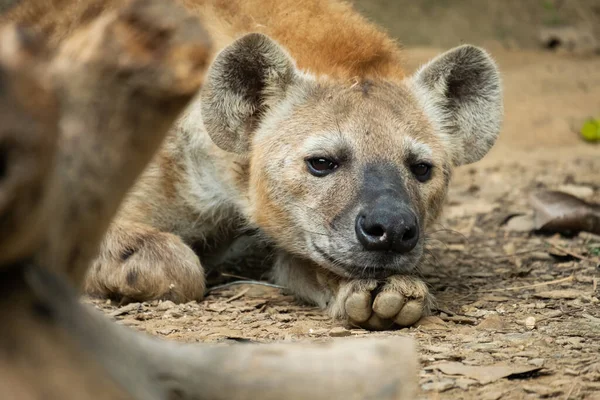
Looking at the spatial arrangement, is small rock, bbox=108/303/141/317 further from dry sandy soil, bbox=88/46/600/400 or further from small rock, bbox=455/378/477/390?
small rock, bbox=455/378/477/390

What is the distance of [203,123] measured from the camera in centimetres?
455

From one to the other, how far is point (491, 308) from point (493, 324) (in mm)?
324

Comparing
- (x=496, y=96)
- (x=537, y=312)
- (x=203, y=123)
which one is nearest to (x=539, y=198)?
(x=496, y=96)

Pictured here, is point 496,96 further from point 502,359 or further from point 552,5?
point 552,5

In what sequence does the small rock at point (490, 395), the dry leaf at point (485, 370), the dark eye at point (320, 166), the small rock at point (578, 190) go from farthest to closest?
the small rock at point (578, 190) < the dark eye at point (320, 166) < the dry leaf at point (485, 370) < the small rock at point (490, 395)

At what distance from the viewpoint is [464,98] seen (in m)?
4.87

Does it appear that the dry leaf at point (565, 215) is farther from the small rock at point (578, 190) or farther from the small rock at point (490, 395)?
the small rock at point (490, 395)

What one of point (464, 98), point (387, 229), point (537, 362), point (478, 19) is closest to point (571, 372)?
point (537, 362)

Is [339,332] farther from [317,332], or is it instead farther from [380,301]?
[380,301]

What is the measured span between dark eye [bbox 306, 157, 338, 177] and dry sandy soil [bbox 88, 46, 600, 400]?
69 cm

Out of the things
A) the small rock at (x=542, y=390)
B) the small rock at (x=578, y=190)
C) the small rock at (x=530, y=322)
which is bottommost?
the small rock at (x=542, y=390)

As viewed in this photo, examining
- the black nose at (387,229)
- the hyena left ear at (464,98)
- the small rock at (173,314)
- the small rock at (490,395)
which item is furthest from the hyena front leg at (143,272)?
the small rock at (490,395)

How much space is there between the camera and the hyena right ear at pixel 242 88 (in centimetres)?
438

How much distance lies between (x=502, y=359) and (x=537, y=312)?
857mm
